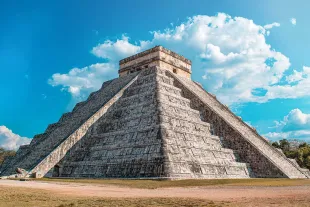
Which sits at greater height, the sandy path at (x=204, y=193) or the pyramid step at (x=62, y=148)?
the pyramid step at (x=62, y=148)

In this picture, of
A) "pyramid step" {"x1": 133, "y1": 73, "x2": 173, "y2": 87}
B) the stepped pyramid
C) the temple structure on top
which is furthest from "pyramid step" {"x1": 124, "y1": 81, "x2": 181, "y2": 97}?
the temple structure on top

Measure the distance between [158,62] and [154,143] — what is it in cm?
1361

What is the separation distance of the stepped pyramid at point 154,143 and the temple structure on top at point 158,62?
349 centimetres

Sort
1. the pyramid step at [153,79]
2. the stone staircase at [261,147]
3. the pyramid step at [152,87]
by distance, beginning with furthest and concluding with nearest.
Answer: the pyramid step at [153,79] → the pyramid step at [152,87] → the stone staircase at [261,147]

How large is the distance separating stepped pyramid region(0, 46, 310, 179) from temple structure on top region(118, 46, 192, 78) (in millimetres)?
3492

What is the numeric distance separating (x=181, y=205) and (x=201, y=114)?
16.1 m

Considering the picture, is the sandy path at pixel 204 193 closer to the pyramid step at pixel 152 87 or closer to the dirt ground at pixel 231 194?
the dirt ground at pixel 231 194

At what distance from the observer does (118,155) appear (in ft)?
57.0

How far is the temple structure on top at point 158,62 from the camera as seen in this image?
28.7 meters

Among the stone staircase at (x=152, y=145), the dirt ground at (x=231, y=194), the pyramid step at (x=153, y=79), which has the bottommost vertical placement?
the dirt ground at (x=231, y=194)

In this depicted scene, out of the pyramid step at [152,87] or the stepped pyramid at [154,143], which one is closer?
the stepped pyramid at [154,143]

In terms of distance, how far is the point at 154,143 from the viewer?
16125mm

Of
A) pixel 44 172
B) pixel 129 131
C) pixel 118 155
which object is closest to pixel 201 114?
pixel 129 131

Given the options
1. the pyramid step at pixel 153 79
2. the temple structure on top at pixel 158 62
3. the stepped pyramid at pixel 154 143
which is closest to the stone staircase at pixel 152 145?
the stepped pyramid at pixel 154 143
